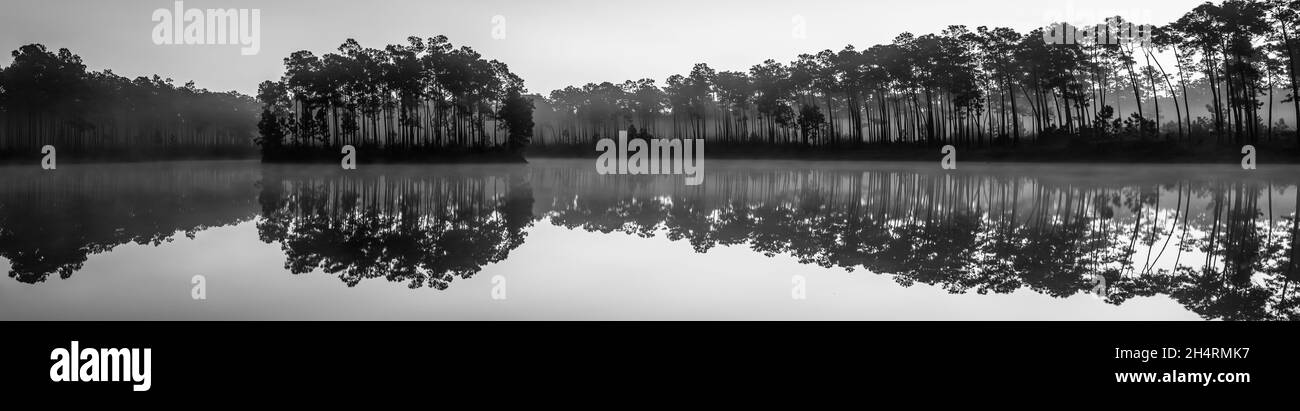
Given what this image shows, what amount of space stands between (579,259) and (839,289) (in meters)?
3.66

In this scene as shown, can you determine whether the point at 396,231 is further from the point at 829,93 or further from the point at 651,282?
the point at 829,93

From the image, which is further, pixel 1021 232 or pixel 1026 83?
pixel 1026 83

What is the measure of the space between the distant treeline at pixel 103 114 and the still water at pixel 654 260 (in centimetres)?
5891

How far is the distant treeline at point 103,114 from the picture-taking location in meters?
61.1

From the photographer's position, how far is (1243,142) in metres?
46.2

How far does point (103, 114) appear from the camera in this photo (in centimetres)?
7650

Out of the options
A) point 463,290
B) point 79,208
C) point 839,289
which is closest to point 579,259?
point 463,290

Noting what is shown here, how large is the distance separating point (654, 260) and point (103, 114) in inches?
3591

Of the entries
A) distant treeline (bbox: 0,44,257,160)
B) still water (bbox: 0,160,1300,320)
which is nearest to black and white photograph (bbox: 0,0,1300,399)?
still water (bbox: 0,160,1300,320)

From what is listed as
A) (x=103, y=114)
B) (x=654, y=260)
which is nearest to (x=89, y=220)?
(x=654, y=260)

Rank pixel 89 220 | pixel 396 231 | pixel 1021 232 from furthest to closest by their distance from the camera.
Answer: pixel 89 220, pixel 396 231, pixel 1021 232

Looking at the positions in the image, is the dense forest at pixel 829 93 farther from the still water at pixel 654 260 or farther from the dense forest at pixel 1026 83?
the still water at pixel 654 260

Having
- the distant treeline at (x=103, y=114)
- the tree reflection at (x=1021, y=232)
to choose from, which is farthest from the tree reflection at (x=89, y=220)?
the distant treeline at (x=103, y=114)

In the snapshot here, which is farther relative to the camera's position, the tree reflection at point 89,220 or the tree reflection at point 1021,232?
the tree reflection at point 89,220
